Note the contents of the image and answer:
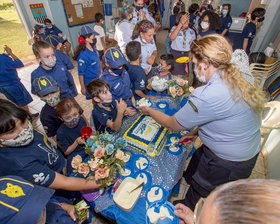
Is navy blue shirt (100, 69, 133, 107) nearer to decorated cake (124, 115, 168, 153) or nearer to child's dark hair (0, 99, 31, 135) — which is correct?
decorated cake (124, 115, 168, 153)

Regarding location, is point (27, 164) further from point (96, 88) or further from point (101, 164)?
point (96, 88)

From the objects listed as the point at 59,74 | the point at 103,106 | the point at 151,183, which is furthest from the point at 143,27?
the point at 151,183

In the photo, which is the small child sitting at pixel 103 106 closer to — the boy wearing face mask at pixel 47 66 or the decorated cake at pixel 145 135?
the decorated cake at pixel 145 135

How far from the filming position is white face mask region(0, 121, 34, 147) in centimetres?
114

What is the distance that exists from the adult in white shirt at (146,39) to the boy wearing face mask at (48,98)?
184 centimetres

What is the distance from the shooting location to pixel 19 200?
0.79 meters

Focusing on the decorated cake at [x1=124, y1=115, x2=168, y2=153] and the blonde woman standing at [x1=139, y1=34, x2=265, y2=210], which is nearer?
the blonde woman standing at [x1=139, y1=34, x2=265, y2=210]

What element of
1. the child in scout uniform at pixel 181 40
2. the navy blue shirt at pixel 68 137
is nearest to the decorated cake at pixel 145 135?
the navy blue shirt at pixel 68 137

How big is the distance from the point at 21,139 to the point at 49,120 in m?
0.89

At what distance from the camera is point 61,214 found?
118cm

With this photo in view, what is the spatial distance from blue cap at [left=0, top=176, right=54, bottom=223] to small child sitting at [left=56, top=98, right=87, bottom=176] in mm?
871

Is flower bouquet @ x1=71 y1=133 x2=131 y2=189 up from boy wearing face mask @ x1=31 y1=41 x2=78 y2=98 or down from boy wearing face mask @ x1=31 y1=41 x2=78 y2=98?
down

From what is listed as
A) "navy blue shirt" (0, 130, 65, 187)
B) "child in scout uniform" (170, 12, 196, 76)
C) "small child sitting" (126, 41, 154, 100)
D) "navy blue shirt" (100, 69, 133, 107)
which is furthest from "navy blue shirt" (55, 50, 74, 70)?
"child in scout uniform" (170, 12, 196, 76)

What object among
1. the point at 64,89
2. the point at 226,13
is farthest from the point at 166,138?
the point at 226,13
